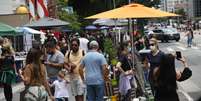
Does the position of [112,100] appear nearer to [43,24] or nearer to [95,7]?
[43,24]

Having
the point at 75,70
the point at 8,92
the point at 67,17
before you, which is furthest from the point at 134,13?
the point at 67,17

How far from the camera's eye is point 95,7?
212ft

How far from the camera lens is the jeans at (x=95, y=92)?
37.9 ft

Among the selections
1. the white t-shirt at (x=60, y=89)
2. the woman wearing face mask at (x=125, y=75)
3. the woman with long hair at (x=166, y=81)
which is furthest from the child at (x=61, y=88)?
the woman with long hair at (x=166, y=81)

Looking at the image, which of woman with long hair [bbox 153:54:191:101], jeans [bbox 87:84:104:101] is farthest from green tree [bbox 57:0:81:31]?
woman with long hair [bbox 153:54:191:101]

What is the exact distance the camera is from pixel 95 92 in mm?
11609

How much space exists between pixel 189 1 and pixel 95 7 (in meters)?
137

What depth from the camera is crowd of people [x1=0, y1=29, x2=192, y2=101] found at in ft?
26.9

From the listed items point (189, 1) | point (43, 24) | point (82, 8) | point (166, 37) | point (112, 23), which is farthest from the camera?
point (189, 1)

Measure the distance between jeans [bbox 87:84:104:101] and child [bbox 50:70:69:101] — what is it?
0.68 m

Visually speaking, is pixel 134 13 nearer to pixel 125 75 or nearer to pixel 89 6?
pixel 125 75

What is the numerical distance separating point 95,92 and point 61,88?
0.84 meters

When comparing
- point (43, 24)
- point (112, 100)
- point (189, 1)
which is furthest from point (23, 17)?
point (189, 1)

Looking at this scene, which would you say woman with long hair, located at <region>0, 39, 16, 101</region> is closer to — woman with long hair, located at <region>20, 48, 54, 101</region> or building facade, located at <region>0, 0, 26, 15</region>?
woman with long hair, located at <region>20, 48, 54, 101</region>
